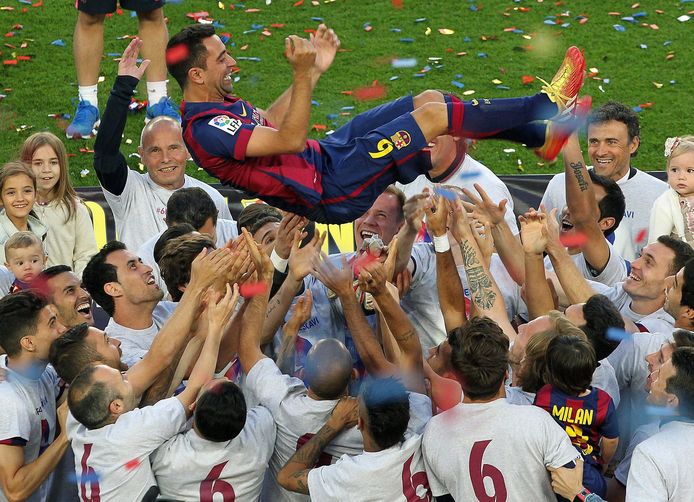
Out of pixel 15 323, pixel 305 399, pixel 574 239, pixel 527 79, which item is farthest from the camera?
pixel 527 79

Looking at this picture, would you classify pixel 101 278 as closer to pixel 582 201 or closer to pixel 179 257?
pixel 179 257

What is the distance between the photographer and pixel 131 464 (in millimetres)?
4977

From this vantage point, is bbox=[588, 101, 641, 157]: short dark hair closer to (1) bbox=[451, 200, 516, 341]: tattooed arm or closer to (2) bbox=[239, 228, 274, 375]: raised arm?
(1) bbox=[451, 200, 516, 341]: tattooed arm

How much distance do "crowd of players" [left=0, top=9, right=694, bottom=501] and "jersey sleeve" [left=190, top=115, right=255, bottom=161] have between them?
0.05 m

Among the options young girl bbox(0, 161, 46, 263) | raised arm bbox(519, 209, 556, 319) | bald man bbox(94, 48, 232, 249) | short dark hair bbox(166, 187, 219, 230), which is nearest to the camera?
raised arm bbox(519, 209, 556, 319)

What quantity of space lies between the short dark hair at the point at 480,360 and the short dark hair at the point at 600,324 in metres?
0.59

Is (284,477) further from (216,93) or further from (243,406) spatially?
(216,93)

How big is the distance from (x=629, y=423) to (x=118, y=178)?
12.0 feet

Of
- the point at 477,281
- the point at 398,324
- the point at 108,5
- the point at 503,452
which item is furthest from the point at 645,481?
the point at 108,5

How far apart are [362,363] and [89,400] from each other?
151 centimetres

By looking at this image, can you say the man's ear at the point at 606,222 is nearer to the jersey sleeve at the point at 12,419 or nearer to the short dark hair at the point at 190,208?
the short dark hair at the point at 190,208

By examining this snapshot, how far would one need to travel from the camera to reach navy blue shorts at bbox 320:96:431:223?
5.67 m

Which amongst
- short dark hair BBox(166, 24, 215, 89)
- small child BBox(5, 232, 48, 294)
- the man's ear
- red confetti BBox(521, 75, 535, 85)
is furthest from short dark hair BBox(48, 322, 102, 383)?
red confetti BBox(521, 75, 535, 85)

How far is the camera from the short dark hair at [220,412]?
487cm
